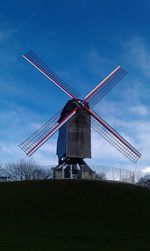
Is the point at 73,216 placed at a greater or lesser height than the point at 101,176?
lesser

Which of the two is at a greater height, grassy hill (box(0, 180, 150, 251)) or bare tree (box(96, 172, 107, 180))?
bare tree (box(96, 172, 107, 180))

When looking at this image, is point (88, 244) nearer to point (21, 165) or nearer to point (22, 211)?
point (22, 211)

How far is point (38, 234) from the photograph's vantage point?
1992cm

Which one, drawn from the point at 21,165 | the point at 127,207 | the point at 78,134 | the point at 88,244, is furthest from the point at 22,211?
the point at 21,165

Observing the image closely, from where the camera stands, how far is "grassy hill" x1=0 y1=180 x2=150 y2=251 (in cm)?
1786

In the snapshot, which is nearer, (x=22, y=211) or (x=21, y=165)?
(x=22, y=211)

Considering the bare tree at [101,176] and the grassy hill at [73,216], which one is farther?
the bare tree at [101,176]

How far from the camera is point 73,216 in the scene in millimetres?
25156

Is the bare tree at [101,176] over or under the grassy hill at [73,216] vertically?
over

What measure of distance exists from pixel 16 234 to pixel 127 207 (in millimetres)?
10725

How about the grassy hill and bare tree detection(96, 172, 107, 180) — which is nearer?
the grassy hill

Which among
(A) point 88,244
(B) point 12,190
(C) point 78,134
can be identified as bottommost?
(A) point 88,244

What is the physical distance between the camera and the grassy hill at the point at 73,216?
17.9 m

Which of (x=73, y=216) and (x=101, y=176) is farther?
(x=101, y=176)
